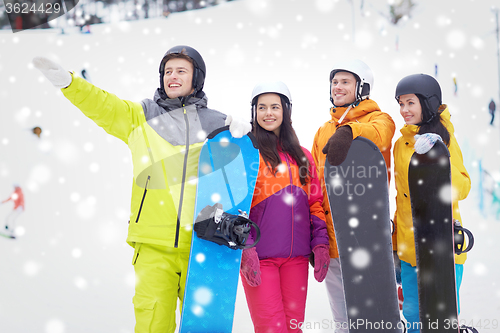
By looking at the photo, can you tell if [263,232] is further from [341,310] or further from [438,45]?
[438,45]

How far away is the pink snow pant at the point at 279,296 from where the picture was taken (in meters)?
1.86

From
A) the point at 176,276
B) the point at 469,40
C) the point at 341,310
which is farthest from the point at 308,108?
the point at 176,276

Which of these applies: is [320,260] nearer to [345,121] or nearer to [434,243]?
[434,243]

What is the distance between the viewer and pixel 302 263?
2.00m

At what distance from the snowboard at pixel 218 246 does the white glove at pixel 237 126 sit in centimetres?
6

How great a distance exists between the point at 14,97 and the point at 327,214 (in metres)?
5.73

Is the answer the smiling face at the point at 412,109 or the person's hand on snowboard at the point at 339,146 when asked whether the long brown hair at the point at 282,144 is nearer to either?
the person's hand on snowboard at the point at 339,146

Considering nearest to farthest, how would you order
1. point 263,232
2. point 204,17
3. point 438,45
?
1. point 263,232
2. point 438,45
3. point 204,17

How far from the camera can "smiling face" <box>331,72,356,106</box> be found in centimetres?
221

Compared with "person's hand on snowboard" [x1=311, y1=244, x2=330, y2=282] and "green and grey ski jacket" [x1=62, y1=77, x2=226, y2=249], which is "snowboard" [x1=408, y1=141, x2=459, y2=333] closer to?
"person's hand on snowboard" [x1=311, y1=244, x2=330, y2=282]

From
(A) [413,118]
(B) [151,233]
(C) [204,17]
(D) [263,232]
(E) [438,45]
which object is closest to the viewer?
(B) [151,233]

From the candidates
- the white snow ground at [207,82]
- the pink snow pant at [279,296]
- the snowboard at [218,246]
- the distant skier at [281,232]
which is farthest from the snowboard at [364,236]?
the white snow ground at [207,82]

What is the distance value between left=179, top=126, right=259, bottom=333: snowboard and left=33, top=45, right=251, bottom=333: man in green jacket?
63 millimetres

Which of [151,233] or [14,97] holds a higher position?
[14,97]
